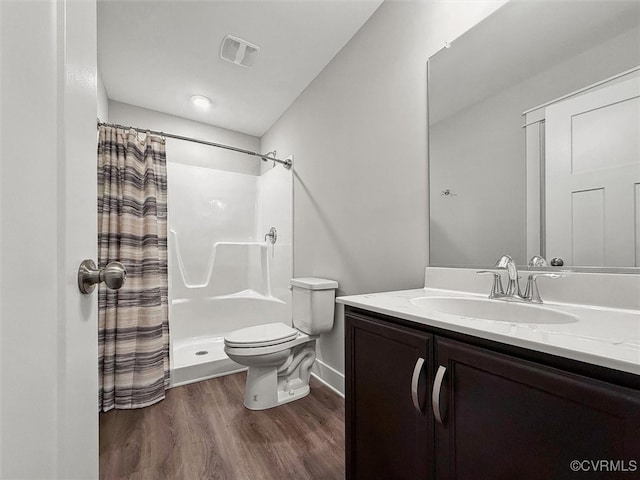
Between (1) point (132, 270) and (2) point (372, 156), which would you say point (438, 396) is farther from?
(1) point (132, 270)

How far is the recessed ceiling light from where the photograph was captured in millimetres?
2535

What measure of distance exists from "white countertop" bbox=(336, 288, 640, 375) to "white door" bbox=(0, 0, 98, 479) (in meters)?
0.77

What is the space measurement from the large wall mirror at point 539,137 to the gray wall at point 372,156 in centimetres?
11

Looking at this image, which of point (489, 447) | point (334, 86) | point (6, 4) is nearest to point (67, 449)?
point (6, 4)

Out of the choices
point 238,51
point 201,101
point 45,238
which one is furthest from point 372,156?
point 201,101

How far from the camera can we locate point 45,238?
1.24ft

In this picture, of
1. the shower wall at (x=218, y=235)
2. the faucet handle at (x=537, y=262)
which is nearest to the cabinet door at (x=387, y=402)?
the faucet handle at (x=537, y=262)

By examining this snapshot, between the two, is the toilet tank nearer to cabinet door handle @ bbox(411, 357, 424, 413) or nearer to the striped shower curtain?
the striped shower curtain

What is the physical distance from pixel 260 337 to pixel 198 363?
0.77 m

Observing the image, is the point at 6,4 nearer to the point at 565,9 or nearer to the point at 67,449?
the point at 67,449

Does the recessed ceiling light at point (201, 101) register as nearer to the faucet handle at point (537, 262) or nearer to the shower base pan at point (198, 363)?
the shower base pan at point (198, 363)

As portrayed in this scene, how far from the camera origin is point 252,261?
126 inches

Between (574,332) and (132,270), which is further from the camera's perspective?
(132,270)
